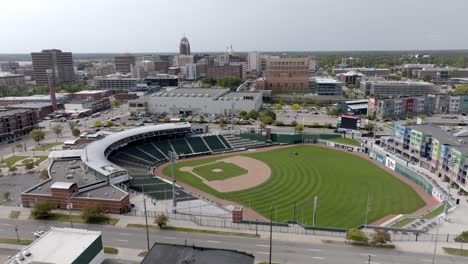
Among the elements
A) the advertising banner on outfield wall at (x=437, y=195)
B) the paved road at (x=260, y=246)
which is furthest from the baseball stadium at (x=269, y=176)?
the paved road at (x=260, y=246)

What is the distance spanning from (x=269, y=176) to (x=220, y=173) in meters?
12.4

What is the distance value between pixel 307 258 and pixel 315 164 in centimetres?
4661

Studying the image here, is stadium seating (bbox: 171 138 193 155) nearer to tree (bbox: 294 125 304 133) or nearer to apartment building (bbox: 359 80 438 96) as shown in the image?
tree (bbox: 294 125 304 133)

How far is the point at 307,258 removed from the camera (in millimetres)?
43188

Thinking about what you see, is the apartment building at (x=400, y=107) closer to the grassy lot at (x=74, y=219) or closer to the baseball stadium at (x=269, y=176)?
the baseball stadium at (x=269, y=176)

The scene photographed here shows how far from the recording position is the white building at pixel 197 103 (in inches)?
5876

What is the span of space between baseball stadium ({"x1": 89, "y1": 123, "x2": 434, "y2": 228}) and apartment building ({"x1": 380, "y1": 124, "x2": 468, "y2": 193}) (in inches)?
267

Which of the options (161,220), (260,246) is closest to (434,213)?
(260,246)

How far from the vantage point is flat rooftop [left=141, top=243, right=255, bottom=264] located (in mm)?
33281

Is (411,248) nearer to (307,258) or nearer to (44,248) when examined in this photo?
(307,258)

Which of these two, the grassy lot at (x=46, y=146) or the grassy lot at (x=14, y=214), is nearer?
the grassy lot at (x=14, y=214)

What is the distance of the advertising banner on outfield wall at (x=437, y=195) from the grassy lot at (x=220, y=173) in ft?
136

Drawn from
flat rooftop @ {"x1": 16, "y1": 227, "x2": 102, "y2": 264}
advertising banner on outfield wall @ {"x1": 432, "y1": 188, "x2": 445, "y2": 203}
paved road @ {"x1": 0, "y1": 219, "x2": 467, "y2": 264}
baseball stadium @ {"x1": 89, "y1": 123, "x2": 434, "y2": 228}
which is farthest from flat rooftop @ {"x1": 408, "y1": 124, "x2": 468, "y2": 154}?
flat rooftop @ {"x1": 16, "y1": 227, "x2": 102, "y2": 264}

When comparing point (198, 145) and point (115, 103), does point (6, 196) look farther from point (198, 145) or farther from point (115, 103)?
point (115, 103)
